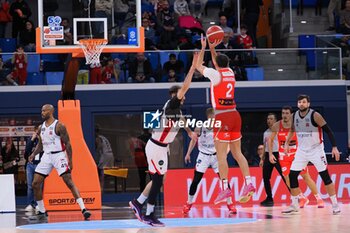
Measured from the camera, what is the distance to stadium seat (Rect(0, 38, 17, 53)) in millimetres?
27234

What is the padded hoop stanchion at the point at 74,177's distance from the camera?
A: 2128 centimetres

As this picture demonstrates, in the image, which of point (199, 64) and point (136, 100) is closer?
point (199, 64)

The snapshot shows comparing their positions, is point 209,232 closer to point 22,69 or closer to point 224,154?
A: point 224,154

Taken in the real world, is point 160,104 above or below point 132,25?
below

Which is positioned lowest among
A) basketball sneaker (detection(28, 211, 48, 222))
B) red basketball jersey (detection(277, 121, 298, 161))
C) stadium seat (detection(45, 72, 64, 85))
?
basketball sneaker (detection(28, 211, 48, 222))

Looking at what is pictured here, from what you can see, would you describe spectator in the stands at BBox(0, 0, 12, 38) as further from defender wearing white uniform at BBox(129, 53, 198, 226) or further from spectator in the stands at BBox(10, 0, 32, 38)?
defender wearing white uniform at BBox(129, 53, 198, 226)

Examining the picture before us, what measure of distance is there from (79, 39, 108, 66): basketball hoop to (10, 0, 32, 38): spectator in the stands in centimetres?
716

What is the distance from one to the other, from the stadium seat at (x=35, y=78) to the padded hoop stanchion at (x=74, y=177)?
4723mm

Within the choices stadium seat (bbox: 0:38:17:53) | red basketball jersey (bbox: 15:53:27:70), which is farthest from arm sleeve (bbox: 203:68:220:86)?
stadium seat (bbox: 0:38:17:53)

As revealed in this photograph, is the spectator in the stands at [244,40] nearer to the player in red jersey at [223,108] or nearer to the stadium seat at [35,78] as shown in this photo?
the stadium seat at [35,78]

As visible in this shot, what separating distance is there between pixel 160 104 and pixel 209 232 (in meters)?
12.9

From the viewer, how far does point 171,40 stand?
27547 mm

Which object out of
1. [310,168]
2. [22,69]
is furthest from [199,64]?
[22,69]

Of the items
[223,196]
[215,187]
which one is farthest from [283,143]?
[223,196]
